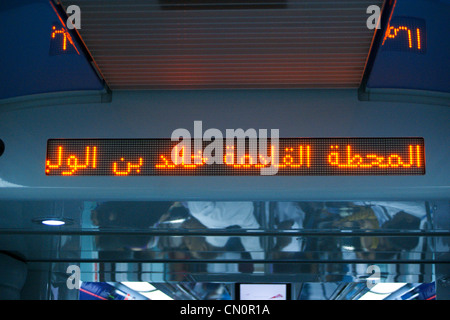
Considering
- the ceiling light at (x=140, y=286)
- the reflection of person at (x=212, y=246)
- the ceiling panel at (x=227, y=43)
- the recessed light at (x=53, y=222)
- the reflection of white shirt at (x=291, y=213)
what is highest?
the ceiling panel at (x=227, y=43)

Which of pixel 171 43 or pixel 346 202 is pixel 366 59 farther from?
pixel 171 43

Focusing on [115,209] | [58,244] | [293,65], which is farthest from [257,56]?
[58,244]

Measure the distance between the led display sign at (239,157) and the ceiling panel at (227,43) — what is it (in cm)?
32

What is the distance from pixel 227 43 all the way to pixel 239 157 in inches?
21.4

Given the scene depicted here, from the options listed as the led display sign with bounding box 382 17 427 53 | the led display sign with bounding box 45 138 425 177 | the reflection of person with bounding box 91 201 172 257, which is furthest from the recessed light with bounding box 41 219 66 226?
the led display sign with bounding box 382 17 427 53

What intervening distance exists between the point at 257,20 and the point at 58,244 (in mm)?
2367

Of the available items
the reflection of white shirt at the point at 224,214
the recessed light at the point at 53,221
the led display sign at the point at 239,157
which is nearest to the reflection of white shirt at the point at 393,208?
the led display sign at the point at 239,157

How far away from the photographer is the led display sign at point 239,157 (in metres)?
2.84

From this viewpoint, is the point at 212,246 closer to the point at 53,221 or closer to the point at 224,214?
the point at 224,214

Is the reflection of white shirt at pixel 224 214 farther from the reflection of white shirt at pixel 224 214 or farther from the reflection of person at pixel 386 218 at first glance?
the reflection of person at pixel 386 218

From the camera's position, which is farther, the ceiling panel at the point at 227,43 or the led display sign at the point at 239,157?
the led display sign at the point at 239,157

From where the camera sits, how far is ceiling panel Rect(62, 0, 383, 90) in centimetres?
250

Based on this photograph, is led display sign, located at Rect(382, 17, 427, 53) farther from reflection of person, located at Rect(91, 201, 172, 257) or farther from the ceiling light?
the ceiling light

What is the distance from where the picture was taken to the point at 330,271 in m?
4.91
